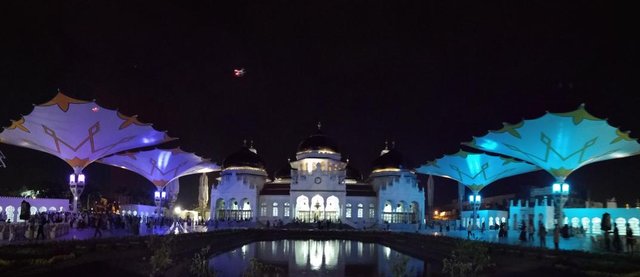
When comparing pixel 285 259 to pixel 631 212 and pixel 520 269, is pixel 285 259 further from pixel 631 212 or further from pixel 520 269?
pixel 631 212

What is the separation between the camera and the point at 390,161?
71.0 m

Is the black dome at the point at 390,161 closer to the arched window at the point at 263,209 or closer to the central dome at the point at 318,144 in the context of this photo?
the central dome at the point at 318,144

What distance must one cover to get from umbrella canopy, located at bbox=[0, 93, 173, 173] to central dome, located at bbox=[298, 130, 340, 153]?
27.8m

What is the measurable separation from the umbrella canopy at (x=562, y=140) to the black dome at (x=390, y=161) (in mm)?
27613

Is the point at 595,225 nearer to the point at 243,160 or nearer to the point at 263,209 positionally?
the point at 263,209

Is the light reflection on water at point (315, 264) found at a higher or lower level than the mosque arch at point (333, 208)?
lower

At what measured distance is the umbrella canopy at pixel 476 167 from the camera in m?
55.0

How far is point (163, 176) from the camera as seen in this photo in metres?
58.7

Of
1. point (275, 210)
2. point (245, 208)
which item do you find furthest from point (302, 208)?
point (245, 208)

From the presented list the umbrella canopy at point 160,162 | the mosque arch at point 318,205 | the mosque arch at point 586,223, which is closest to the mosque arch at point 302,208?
the mosque arch at point 318,205

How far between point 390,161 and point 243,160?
64.6ft

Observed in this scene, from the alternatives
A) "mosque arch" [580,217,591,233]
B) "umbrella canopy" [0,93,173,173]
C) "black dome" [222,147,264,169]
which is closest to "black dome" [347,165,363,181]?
"black dome" [222,147,264,169]

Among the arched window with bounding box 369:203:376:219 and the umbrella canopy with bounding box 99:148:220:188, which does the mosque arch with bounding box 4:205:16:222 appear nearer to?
the umbrella canopy with bounding box 99:148:220:188

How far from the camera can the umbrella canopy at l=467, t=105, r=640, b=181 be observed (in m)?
35.2
